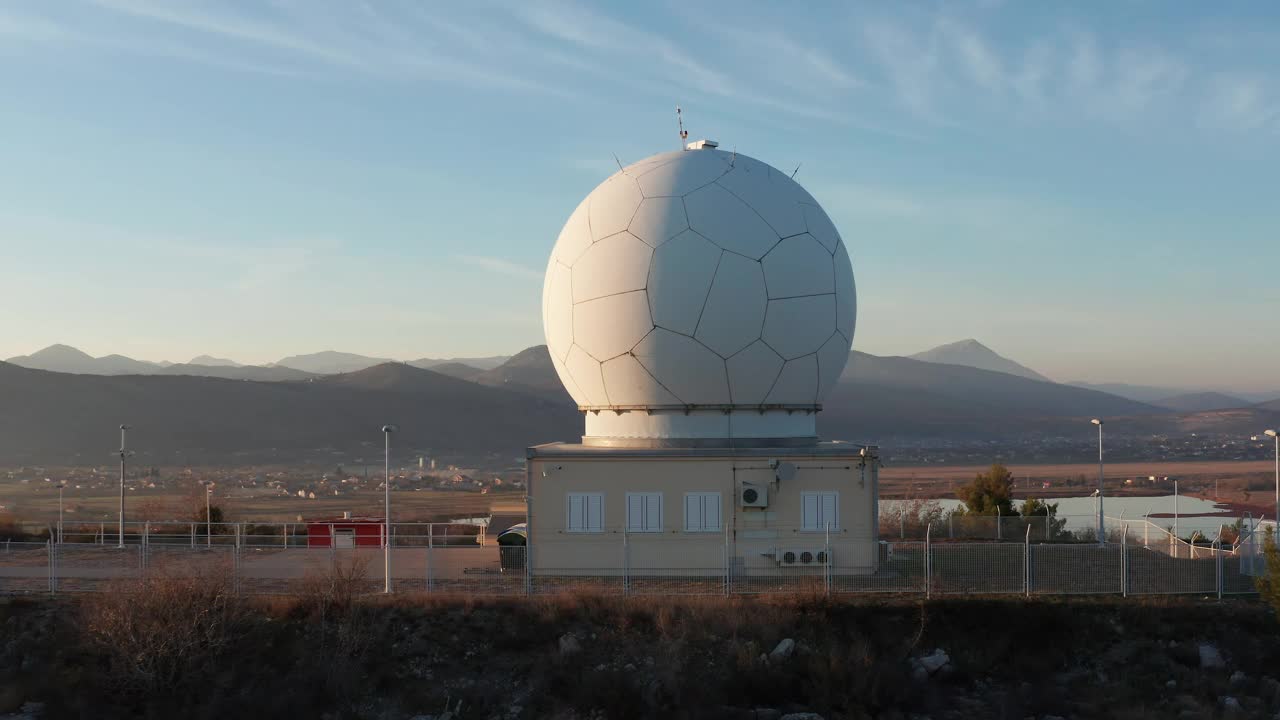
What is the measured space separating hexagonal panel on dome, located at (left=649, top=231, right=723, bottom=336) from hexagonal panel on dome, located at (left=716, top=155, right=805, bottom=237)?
1.44 m

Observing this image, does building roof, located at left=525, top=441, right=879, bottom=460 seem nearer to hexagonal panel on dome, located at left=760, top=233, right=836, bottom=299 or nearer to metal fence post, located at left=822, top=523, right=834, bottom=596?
metal fence post, located at left=822, top=523, right=834, bottom=596

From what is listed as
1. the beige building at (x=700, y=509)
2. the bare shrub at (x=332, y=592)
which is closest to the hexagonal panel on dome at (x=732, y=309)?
the beige building at (x=700, y=509)

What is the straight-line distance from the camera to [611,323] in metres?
22.0

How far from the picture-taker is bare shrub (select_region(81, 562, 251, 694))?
16.2 metres

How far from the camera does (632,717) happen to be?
15.4m

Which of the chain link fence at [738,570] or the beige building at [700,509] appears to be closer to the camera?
the chain link fence at [738,570]

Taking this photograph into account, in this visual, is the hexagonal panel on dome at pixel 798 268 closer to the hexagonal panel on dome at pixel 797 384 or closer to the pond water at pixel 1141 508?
the hexagonal panel on dome at pixel 797 384

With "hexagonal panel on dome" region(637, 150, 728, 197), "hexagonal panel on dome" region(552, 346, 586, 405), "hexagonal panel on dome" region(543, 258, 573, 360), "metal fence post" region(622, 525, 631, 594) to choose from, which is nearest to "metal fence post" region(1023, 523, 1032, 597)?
"metal fence post" region(622, 525, 631, 594)

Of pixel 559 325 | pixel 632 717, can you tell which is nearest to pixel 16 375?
pixel 559 325

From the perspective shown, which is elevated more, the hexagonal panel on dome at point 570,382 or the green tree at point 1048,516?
the hexagonal panel on dome at point 570,382

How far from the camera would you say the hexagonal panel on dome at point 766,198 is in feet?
73.4

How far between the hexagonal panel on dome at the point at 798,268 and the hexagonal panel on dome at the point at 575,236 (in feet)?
12.1

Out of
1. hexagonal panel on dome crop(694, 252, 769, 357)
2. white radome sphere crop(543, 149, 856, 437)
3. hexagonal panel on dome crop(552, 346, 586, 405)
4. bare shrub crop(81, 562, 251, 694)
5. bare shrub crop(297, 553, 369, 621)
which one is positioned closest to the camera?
bare shrub crop(81, 562, 251, 694)

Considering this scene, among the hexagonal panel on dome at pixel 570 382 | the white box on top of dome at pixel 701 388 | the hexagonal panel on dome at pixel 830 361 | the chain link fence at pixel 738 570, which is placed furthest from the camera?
the hexagonal panel on dome at pixel 570 382
